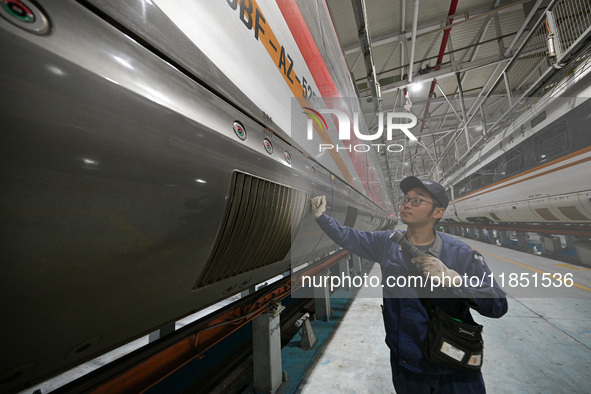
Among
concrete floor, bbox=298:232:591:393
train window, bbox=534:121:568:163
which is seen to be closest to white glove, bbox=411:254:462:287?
concrete floor, bbox=298:232:591:393

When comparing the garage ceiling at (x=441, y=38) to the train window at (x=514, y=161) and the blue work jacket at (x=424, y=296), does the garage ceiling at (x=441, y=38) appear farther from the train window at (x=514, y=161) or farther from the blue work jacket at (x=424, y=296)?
the blue work jacket at (x=424, y=296)

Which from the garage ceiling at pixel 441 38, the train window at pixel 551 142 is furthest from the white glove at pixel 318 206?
the train window at pixel 551 142

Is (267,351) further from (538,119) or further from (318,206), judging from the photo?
(538,119)

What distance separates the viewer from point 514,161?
4.92m

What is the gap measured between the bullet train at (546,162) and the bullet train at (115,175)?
4.38 meters

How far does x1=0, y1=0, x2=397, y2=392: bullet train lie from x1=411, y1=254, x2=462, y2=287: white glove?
81 centimetres

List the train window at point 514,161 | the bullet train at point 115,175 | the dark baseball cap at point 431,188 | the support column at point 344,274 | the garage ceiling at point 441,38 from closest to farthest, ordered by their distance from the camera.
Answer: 1. the bullet train at point 115,175
2. the dark baseball cap at point 431,188
3. the support column at point 344,274
4. the garage ceiling at point 441,38
5. the train window at point 514,161

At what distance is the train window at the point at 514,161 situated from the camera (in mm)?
4680

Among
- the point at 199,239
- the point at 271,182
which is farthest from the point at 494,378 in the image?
the point at 199,239

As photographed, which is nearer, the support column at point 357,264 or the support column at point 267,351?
the support column at point 267,351

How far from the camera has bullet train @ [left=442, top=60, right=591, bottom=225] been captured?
10.1 feet

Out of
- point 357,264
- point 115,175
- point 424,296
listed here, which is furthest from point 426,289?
point 357,264

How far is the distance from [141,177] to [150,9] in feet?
1.03

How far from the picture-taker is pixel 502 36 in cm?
454
